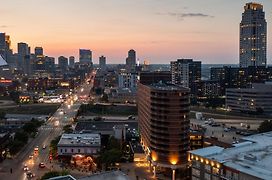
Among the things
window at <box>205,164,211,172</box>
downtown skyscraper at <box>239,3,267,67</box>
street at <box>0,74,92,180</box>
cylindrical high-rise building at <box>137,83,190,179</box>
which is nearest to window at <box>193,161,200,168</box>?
window at <box>205,164,211,172</box>

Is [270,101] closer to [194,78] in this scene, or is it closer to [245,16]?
[194,78]

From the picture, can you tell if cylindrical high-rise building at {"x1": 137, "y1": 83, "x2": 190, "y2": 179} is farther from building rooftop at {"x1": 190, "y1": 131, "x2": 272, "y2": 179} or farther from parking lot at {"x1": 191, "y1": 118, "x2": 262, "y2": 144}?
parking lot at {"x1": 191, "y1": 118, "x2": 262, "y2": 144}

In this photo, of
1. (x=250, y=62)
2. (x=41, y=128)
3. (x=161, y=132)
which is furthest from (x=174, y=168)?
(x=250, y=62)

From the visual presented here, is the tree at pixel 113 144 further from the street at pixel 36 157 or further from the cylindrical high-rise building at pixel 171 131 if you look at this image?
the street at pixel 36 157

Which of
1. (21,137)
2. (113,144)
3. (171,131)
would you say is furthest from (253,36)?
(171,131)

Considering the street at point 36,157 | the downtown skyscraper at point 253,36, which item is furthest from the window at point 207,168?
the downtown skyscraper at point 253,36

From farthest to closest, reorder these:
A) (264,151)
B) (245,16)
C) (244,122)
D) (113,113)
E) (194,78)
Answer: (245,16) → (194,78) → (113,113) → (244,122) → (264,151)

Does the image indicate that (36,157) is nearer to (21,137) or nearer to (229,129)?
(21,137)
